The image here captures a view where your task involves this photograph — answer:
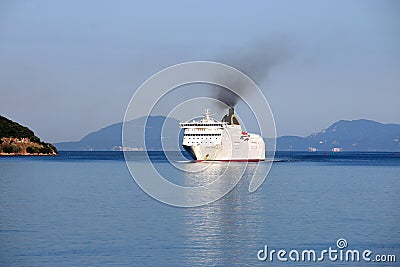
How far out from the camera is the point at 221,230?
31.7 m

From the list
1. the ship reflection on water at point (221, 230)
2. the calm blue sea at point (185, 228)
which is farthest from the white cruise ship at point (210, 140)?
the ship reflection on water at point (221, 230)

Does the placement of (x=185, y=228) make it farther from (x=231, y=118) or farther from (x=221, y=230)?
(x=231, y=118)

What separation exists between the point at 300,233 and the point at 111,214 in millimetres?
11655

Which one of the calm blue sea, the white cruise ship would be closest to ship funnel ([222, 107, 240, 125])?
the white cruise ship

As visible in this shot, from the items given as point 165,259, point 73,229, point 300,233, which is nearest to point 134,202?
point 73,229

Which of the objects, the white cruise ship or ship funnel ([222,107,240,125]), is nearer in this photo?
the white cruise ship

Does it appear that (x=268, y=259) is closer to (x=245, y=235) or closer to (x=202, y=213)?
(x=245, y=235)

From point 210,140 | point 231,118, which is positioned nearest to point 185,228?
point 210,140
